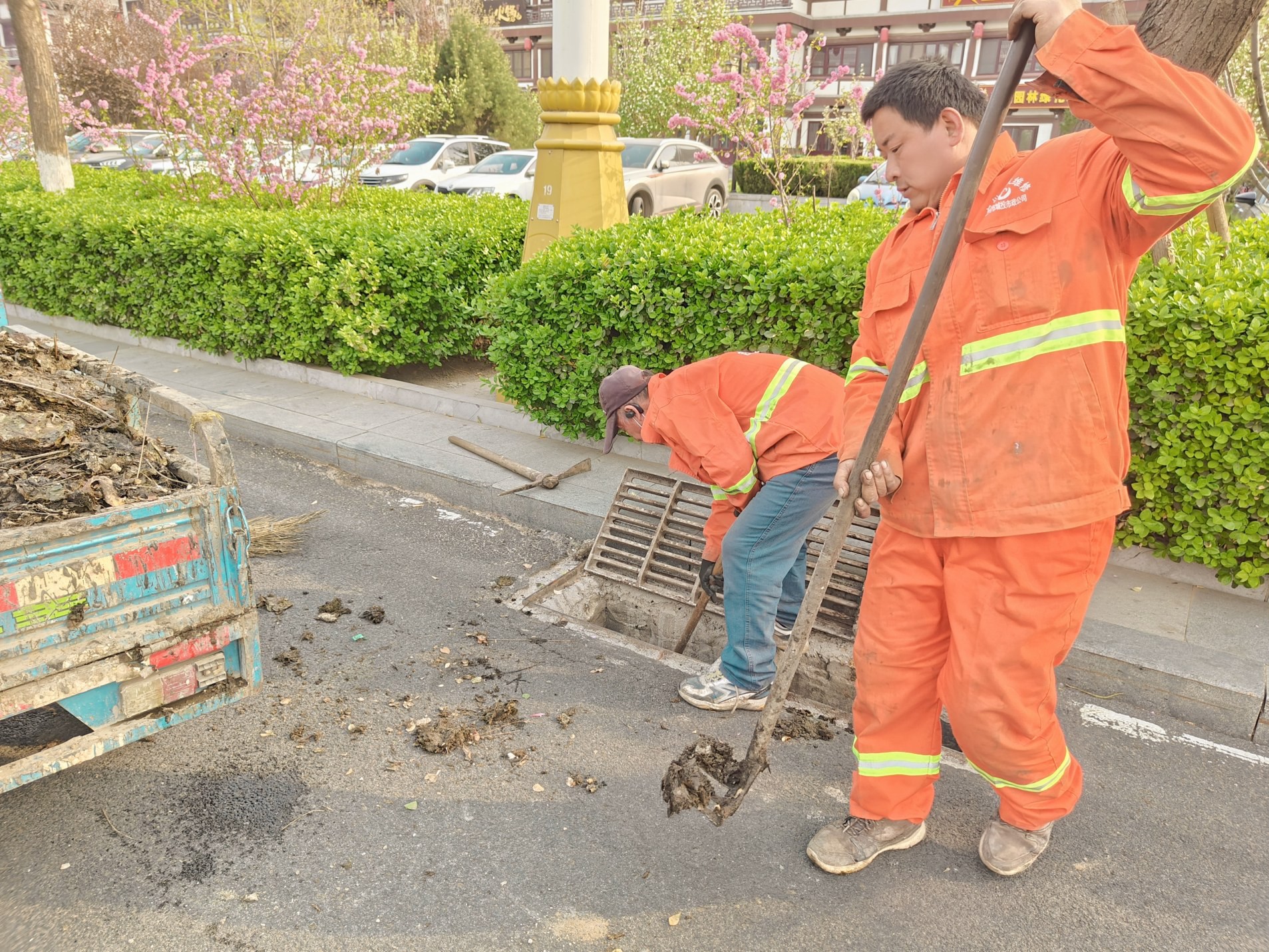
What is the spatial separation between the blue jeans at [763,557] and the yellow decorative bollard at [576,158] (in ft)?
14.3

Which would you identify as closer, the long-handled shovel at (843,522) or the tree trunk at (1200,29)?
the long-handled shovel at (843,522)

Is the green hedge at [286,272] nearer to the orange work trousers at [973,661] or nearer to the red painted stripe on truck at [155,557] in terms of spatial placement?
the red painted stripe on truck at [155,557]

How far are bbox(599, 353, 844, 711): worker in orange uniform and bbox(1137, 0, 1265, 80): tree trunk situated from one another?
8.16 ft

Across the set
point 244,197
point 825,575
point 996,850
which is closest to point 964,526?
point 825,575

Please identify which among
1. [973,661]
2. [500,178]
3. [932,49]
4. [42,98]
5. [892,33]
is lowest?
[973,661]

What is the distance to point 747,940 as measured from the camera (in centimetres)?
244

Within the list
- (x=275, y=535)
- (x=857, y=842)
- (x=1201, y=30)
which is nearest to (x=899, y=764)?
(x=857, y=842)

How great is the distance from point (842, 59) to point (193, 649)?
3948cm

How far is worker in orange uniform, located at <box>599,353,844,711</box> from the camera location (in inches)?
132

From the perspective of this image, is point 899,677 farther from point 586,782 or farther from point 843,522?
point 586,782

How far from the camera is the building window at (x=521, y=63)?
43500mm

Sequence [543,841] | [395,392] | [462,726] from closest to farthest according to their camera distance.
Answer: [543,841] → [462,726] → [395,392]

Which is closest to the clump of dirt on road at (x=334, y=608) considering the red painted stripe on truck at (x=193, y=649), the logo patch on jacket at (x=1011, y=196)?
the red painted stripe on truck at (x=193, y=649)

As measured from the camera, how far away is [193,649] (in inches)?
111
